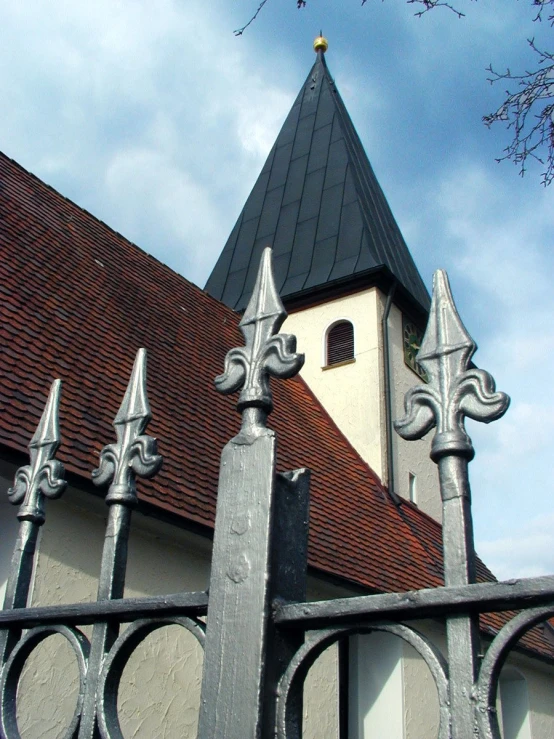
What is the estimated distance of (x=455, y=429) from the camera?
151 cm

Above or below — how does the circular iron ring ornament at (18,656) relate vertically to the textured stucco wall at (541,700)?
below

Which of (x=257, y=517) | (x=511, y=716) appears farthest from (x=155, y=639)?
(x=511, y=716)

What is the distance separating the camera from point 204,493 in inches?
240

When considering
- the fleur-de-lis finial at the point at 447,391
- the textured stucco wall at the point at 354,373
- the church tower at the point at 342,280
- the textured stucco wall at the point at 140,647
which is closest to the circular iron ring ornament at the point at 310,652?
the fleur-de-lis finial at the point at 447,391

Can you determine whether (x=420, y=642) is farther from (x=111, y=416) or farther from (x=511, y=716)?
(x=511, y=716)

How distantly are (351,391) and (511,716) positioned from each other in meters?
4.91

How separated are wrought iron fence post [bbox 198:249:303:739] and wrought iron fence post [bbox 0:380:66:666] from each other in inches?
24.5

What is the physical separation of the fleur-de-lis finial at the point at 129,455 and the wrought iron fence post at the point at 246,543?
24 centimetres

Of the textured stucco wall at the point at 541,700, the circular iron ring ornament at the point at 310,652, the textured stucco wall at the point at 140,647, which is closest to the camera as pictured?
the circular iron ring ornament at the point at 310,652

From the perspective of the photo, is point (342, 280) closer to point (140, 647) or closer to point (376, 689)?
point (376, 689)

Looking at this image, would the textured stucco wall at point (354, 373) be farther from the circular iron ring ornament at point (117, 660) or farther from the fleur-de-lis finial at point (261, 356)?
the circular iron ring ornament at point (117, 660)

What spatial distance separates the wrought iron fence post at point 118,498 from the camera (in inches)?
66.9

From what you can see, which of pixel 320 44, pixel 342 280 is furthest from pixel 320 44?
pixel 342 280

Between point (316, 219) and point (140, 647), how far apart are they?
10192 mm
